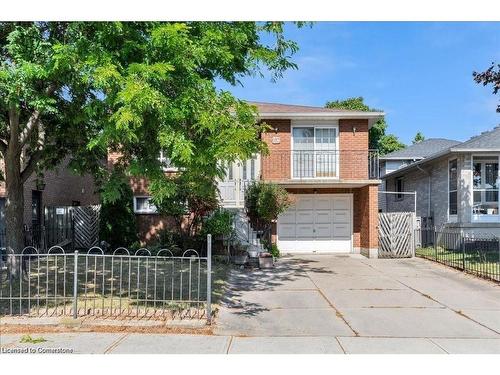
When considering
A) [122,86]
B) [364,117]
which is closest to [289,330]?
[122,86]

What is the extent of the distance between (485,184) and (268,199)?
9797mm

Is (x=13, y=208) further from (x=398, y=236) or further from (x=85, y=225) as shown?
(x=398, y=236)

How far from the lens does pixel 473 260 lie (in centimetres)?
1494

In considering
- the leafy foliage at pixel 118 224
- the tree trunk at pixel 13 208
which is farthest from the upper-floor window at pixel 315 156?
the tree trunk at pixel 13 208

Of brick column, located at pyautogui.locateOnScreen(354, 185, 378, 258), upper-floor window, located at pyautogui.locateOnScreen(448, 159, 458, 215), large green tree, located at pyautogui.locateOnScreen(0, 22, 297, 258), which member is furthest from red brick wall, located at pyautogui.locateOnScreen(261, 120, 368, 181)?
large green tree, located at pyautogui.locateOnScreen(0, 22, 297, 258)

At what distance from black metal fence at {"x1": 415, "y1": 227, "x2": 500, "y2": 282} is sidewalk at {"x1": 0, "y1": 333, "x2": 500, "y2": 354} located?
21.7 ft

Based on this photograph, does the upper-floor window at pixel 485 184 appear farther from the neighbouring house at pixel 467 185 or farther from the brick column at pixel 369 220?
the brick column at pixel 369 220

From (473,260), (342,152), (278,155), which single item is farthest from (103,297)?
(342,152)

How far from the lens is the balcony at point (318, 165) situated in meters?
18.2

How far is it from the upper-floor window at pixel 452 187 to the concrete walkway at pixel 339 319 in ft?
23.7

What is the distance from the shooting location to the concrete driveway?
661 cm

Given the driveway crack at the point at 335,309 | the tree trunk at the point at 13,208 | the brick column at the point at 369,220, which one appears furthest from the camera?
the brick column at the point at 369,220

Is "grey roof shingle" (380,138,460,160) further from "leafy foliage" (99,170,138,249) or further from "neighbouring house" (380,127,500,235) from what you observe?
"leafy foliage" (99,170,138,249)

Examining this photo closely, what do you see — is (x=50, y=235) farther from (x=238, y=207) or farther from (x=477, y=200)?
(x=477, y=200)
